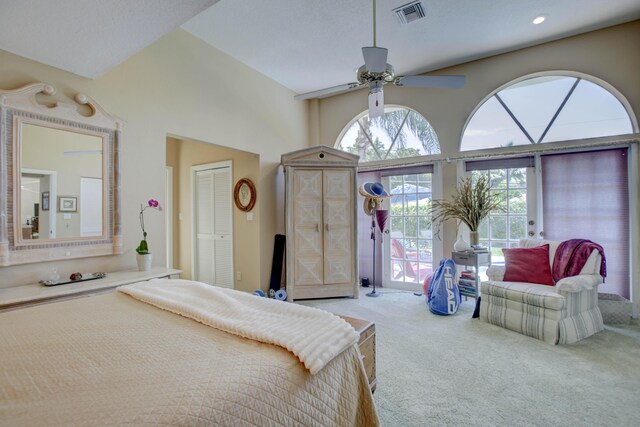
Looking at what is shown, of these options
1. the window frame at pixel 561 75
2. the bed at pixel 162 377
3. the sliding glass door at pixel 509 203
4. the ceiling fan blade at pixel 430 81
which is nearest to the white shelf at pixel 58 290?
the bed at pixel 162 377

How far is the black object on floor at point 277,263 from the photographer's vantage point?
4074 millimetres

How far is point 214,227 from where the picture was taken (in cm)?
448

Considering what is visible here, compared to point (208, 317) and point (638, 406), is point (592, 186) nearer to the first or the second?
point (638, 406)

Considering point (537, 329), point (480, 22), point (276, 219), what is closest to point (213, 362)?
point (537, 329)

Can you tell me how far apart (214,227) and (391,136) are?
3.01 meters

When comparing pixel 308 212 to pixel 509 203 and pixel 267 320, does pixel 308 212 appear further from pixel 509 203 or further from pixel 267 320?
pixel 267 320

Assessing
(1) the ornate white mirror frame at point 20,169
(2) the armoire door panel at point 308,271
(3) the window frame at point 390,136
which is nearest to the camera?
(1) the ornate white mirror frame at point 20,169

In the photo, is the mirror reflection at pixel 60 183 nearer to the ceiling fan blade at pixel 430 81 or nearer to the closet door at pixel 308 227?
the closet door at pixel 308 227

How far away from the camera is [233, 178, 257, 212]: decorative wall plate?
159 inches

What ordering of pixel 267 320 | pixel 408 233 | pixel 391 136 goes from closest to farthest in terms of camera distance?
1. pixel 267 320
2. pixel 408 233
3. pixel 391 136

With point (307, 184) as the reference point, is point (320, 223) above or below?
below

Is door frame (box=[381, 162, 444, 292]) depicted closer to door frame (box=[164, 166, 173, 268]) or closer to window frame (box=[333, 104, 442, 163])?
window frame (box=[333, 104, 442, 163])

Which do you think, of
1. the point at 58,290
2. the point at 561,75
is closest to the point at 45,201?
the point at 58,290

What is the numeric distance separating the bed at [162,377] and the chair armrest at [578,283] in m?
2.32
